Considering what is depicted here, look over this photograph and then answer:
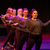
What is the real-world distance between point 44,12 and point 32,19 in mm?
7229

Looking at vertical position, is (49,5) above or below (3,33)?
above

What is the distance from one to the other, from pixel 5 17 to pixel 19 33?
81cm

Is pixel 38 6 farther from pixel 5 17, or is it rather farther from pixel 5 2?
pixel 5 17

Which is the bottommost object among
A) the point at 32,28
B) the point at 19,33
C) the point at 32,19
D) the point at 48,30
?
the point at 48,30

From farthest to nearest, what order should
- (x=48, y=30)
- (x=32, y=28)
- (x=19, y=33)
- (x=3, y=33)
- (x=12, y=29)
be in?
(x=48, y=30), (x=3, y=33), (x=12, y=29), (x=19, y=33), (x=32, y=28)

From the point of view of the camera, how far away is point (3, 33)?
870cm

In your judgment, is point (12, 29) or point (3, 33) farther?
point (3, 33)

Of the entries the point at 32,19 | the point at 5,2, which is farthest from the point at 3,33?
the point at 32,19

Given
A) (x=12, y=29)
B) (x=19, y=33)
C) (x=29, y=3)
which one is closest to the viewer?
(x=19, y=33)

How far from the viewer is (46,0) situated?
9664 millimetres

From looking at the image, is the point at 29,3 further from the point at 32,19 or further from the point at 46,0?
the point at 32,19

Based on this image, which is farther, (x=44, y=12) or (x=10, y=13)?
(x=44, y=12)

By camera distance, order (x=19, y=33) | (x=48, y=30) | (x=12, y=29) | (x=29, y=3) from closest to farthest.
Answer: (x=19, y=33) → (x=12, y=29) → (x=29, y=3) → (x=48, y=30)

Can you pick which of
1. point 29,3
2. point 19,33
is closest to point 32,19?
point 19,33
